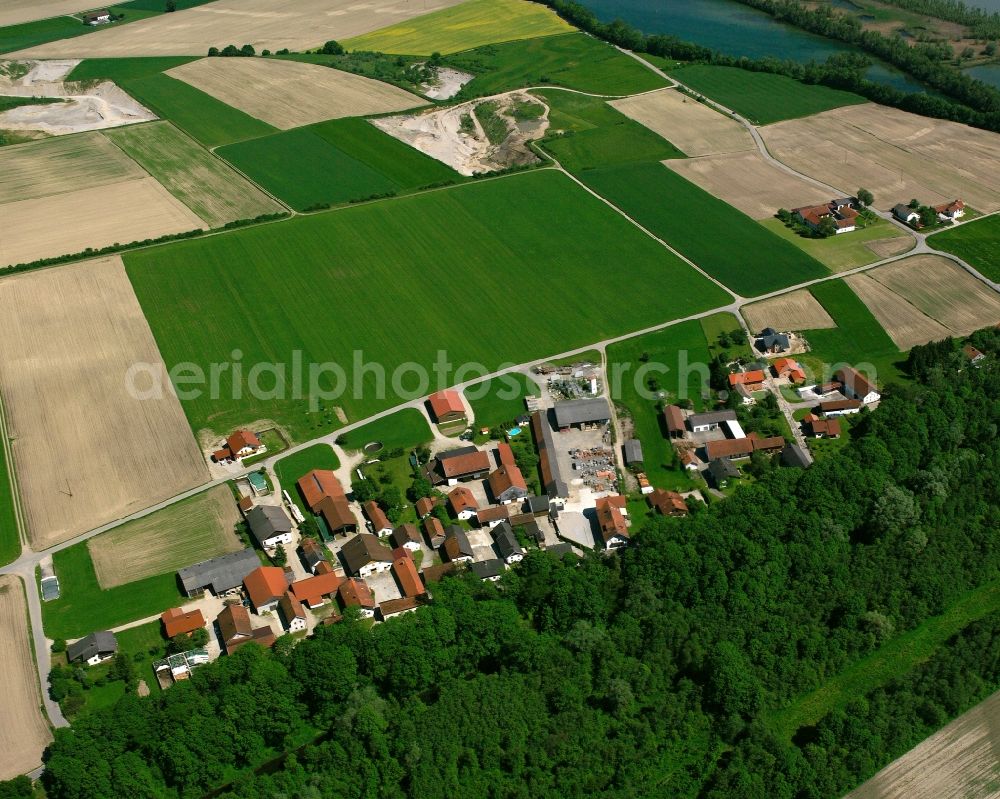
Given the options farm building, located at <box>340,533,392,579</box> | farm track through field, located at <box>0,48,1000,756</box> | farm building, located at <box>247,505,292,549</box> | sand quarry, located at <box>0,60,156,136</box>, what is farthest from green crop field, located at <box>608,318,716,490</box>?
sand quarry, located at <box>0,60,156,136</box>

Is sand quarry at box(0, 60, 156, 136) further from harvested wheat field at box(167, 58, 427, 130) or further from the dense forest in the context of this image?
the dense forest

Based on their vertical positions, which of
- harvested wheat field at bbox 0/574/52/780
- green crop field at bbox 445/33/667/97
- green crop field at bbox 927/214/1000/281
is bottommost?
harvested wheat field at bbox 0/574/52/780

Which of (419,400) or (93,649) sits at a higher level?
(419,400)

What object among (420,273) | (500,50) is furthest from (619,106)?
(420,273)

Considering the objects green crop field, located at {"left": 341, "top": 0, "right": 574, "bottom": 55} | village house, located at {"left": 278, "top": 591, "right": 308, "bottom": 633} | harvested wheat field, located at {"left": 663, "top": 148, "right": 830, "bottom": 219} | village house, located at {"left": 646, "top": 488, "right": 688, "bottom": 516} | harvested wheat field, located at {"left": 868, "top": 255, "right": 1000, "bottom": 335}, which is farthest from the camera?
green crop field, located at {"left": 341, "top": 0, "right": 574, "bottom": 55}

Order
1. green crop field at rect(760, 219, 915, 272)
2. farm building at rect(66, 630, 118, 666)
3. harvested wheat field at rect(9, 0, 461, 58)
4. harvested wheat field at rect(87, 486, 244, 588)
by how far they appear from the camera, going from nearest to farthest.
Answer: farm building at rect(66, 630, 118, 666)
harvested wheat field at rect(87, 486, 244, 588)
green crop field at rect(760, 219, 915, 272)
harvested wheat field at rect(9, 0, 461, 58)

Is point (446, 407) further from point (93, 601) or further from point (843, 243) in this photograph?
point (843, 243)

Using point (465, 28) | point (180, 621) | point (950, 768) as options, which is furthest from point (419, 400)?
point (465, 28)

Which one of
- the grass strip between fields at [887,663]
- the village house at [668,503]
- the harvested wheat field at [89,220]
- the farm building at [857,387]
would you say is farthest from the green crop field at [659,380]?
the harvested wheat field at [89,220]
